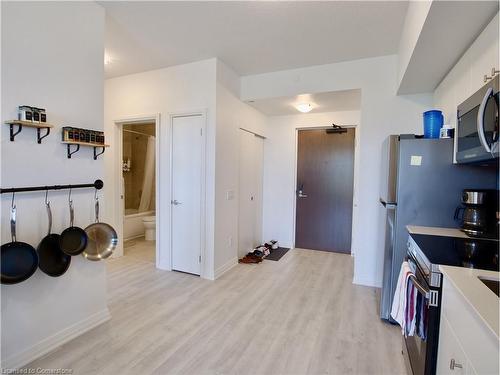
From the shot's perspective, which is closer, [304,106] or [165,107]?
[165,107]

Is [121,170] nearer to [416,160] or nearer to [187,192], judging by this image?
[187,192]

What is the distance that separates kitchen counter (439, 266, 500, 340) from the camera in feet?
2.73

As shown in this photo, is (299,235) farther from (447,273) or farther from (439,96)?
(447,273)

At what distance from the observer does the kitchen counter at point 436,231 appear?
6.26 feet

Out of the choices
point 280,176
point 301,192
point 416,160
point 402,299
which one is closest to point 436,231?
point 416,160

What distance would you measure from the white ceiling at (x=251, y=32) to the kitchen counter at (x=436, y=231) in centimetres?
175

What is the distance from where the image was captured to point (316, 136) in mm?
4527

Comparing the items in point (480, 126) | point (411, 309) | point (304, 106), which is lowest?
point (411, 309)

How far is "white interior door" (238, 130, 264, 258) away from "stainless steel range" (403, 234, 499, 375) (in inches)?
105

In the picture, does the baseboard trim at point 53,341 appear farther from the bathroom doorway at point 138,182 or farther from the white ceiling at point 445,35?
the white ceiling at point 445,35

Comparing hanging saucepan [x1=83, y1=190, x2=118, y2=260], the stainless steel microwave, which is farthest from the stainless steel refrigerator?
hanging saucepan [x1=83, y1=190, x2=118, y2=260]

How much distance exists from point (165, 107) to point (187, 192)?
112 centimetres

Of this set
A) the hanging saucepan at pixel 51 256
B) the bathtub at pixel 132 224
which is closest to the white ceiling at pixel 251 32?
the hanging saucepan at pixel 51 256

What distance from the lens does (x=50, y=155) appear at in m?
1.92
